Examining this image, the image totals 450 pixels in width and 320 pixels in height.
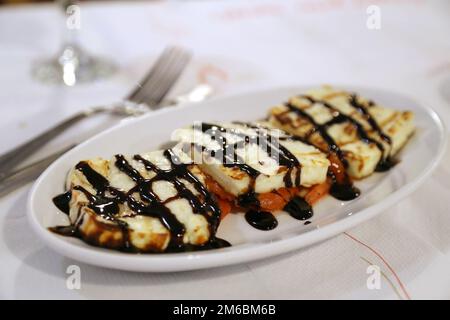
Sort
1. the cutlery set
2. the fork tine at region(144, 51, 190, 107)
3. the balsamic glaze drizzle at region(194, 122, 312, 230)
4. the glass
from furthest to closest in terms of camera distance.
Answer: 1. the glass
2. the fork tine at region(144, 51, 190, 107)
3. the cutlery set
4. the balsamic glaze drizzle at region(194, 122, 312, 230)

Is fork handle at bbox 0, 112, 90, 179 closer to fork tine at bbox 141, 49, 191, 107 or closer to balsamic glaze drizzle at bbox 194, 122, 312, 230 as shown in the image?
fork tine at bbox 141, 49, 191, 107

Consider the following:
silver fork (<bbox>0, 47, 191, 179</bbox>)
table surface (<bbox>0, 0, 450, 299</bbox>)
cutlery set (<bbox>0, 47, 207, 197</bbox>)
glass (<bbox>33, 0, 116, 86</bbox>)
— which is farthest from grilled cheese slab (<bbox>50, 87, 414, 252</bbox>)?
glass (<bbox>33, 0, 116, 86</bbox>)

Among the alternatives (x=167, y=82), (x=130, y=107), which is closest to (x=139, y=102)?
(x=130, y=107)

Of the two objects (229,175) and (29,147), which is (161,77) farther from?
(229,175)

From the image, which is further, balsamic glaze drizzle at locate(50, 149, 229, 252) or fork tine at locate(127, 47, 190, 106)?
fork tine at locate(127, 47, 190, 106)

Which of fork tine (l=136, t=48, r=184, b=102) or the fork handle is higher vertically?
fork tine (l=136, t=48, r=184, b=102)

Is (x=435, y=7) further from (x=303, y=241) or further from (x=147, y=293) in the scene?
(x=147, y=293)

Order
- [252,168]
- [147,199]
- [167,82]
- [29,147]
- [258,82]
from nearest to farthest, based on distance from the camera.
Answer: [147,199] < [252,168] < [29,147] < [167,82] < [258,82]
